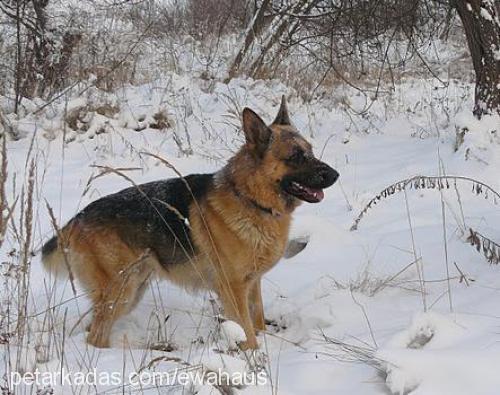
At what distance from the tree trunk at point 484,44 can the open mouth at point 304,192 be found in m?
2.60

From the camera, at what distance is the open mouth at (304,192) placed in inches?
144

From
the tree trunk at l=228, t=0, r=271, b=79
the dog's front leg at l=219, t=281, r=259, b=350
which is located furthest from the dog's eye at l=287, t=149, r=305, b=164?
the tree trunk at l=228, t=0, r=271, b=79

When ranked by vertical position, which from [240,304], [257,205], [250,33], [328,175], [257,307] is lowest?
[257,307]

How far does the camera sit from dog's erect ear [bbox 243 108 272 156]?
12.1 feet

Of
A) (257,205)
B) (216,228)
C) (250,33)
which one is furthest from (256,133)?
(250,33)

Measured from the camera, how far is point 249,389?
7.10 feet

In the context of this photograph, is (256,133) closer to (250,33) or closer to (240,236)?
(240,236)

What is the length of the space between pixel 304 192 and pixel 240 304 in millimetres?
775

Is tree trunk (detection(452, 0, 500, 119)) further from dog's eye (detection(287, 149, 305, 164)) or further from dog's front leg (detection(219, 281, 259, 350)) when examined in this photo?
dog's front leg (detection(219, 281, 259, 350))

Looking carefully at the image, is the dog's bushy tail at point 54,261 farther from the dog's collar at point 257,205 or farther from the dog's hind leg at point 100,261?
the dog's collar at point 257,205

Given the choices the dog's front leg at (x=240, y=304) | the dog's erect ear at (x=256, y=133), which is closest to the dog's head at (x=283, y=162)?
the dog's erect ear at (x=256, y=133)

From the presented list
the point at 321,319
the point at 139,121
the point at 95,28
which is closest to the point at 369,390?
the point at 321,319

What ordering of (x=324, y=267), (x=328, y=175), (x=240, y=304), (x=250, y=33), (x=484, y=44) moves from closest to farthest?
(x=328, y=175) < (x=240, y=304) < (x=324, y=267) < (x=484, y=44) < (x=250, y=33)

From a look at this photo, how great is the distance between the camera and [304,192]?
3664 mm
